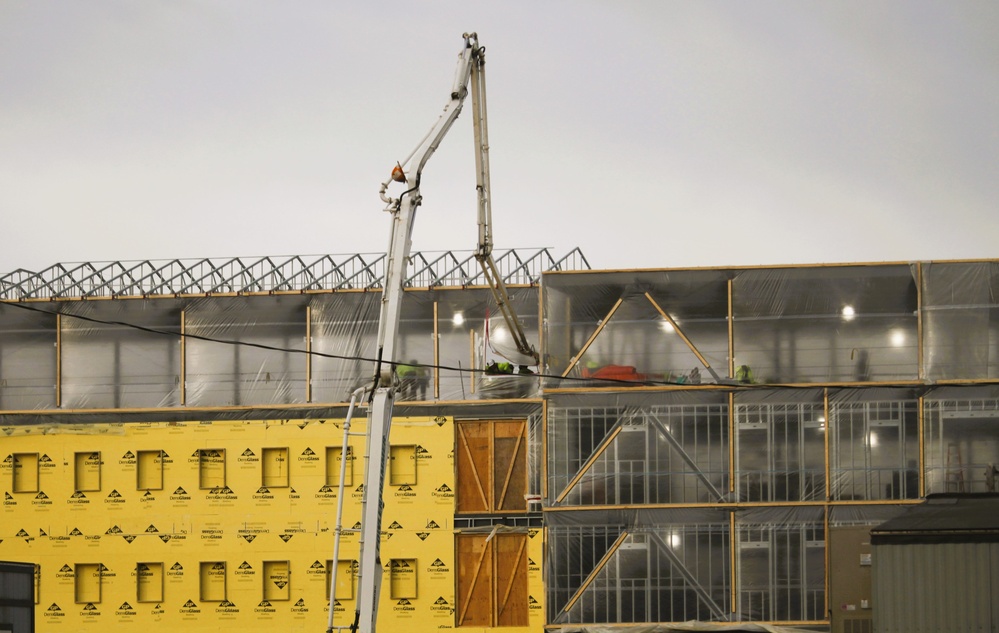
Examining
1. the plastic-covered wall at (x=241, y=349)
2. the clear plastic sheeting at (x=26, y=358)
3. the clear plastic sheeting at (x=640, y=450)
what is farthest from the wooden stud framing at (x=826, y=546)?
the clear plastic sheeting at (x=26, y=358)

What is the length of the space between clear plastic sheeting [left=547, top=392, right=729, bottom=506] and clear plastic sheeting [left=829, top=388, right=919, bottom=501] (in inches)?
139

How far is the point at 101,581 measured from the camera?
44094 mm

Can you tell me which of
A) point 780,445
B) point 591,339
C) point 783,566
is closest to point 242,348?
point 591,339

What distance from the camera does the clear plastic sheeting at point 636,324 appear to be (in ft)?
140

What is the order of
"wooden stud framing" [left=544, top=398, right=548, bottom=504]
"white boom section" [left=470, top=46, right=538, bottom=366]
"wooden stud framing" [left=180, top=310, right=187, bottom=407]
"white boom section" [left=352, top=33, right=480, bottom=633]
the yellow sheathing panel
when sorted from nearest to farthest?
"white boom section" [left=352, top=33, right=480, bottom=633]
"white boom section" [left=470, top=46, right=538, bottom=366]
"wooden stud framing" [left=544, top=398, right=548, bottom=504]
the yellow sheathing panel
"wooden stud framing" [left=180, top=310, right=187, bottom=407]

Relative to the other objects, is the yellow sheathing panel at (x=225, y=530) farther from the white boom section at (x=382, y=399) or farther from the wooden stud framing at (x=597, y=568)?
the white boom section at (x=382, y=399)

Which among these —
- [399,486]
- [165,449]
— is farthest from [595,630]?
[165,449]

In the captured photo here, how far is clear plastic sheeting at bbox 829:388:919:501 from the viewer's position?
41250 mm

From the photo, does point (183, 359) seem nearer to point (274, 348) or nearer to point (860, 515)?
point (274, 348)

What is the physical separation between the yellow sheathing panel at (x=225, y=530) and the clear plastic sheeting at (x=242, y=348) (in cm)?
141

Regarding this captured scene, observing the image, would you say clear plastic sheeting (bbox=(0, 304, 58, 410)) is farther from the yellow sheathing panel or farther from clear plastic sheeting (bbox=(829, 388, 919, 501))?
clear plastic sheeting (bbox=(829, 388, 919, 501))

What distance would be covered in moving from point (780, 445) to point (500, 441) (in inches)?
358

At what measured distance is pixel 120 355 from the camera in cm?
4609

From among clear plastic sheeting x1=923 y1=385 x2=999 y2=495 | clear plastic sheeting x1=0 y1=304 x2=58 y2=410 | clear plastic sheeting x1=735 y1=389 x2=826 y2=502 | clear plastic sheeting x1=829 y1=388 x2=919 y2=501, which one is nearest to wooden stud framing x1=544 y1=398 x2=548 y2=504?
Result: clear plastic sheeting x1=735 y1=389 x2=826 y2=502
